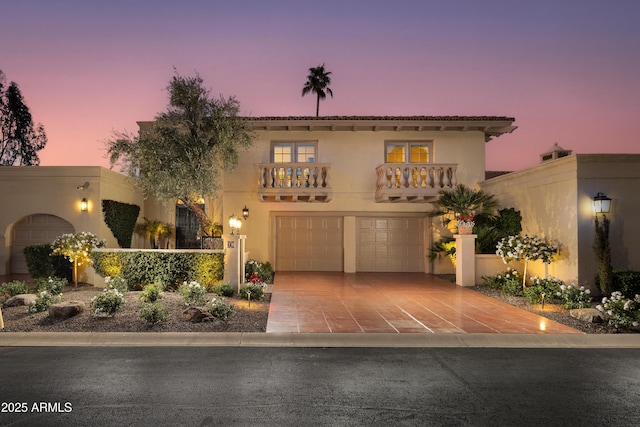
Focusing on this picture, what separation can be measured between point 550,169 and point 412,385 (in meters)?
9.60

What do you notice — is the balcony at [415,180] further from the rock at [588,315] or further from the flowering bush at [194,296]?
the flowering bush at [194,296]

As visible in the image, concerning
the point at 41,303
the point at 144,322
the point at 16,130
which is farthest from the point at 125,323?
the point at 16,130

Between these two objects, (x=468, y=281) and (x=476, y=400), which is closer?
(x=476, y=400)

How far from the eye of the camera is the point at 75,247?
12.4 m

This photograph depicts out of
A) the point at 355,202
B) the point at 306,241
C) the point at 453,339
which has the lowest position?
the point at 453,339

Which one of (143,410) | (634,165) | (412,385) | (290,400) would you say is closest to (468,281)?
(634,165)

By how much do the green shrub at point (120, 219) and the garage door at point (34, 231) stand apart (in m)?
1.34

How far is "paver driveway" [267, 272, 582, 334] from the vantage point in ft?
25.6

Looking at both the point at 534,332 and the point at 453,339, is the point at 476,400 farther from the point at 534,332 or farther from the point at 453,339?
the point at 534,332

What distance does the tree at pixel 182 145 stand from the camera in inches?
511

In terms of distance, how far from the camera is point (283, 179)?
16297mm

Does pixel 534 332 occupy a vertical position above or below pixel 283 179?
below

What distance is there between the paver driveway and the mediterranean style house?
3479mm

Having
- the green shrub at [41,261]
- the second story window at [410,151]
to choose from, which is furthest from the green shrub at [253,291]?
the second story window at [410,151]
